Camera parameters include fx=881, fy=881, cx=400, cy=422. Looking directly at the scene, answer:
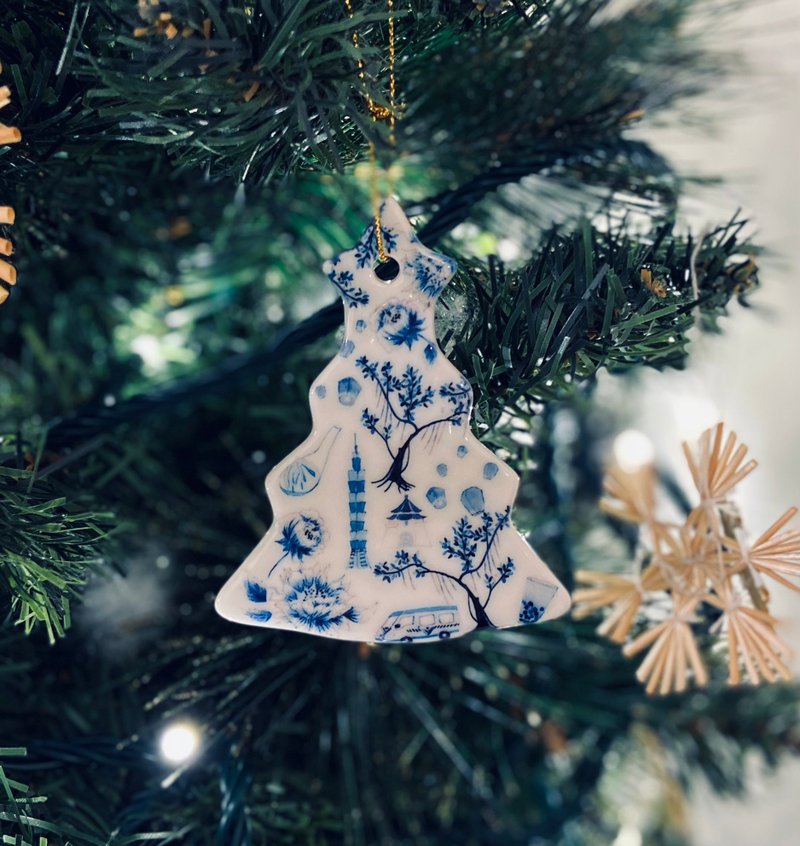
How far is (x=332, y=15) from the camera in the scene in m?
0.26

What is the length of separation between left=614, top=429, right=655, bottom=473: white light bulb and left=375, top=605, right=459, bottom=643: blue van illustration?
0.76ft

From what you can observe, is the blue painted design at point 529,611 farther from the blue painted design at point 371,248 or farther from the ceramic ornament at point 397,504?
the blue painted design at point 371,248

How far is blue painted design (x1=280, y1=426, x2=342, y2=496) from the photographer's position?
28 centimetres

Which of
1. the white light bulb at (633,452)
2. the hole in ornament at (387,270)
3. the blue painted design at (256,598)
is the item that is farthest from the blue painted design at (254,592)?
the white light bulb at (633,452)

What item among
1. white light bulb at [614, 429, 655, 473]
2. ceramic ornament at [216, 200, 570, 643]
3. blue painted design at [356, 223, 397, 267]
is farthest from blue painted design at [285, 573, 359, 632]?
white light bulb at [614, 429, 655, 473]

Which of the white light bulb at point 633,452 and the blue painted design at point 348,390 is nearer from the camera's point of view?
the blue painted design at point 348,390

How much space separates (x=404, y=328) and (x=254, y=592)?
0.31 feet

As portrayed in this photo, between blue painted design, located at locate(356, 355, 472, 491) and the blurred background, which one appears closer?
blue painted design, located at locate(356, 355, 472, 491)

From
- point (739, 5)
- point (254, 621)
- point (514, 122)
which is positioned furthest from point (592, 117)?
point (254, 621)

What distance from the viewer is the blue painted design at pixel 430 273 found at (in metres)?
0.28

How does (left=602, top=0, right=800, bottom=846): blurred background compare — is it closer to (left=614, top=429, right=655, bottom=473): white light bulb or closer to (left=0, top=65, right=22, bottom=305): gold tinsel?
(left=614, top=429, right=655, bottom=473): white light bulb

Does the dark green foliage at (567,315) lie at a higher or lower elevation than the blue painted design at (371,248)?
lower

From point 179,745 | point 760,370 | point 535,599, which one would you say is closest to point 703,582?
point 535,599

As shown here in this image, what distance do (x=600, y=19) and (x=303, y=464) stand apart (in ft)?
0.99
